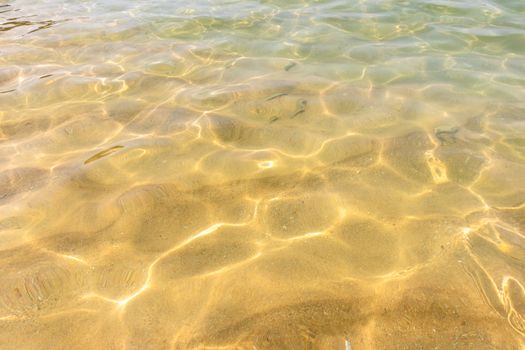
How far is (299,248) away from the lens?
206 centimetres

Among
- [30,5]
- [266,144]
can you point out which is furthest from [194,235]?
[30,5]

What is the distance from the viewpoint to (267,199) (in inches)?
94.8

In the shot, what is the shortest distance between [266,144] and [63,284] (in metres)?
1.79

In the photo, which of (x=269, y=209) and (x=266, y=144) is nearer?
(x=269, y=209)

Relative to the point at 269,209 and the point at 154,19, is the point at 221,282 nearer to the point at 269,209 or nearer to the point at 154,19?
the point at 269,209

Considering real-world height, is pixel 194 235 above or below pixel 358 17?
below

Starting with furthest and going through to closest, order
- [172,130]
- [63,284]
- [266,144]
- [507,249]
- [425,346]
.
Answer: [172,130]
[266,144]
[507,249]
[63,284]
[425,346]

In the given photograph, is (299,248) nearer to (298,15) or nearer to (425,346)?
(425,346)

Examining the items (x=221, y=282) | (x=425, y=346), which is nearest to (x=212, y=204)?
(x=221, y=282)

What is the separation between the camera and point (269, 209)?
2.33 m

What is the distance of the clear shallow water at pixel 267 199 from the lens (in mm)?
1690

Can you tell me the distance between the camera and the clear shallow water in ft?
5.55

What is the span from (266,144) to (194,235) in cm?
114

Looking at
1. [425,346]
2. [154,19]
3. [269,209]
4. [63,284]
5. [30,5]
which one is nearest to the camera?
[425,346]
